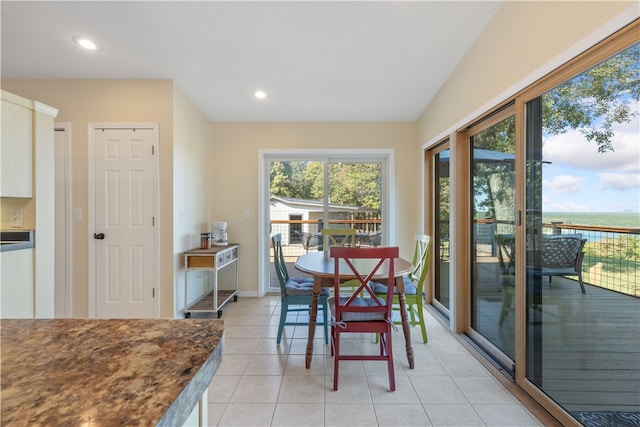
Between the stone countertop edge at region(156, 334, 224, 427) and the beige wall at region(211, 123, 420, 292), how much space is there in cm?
338

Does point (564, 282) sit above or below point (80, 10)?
below

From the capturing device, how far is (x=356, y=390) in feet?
6.19

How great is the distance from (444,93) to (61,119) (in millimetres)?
4075

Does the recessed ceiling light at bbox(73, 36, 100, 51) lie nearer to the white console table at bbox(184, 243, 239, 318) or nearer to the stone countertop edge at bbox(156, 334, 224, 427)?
the white console table at bbox(184, 243, 239, 318)

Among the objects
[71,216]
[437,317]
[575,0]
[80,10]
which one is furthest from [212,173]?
[575,0]

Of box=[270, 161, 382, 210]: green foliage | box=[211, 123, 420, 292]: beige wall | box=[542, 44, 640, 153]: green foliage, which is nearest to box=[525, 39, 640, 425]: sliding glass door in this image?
box=[542, 44, 640, 153]: green foliage

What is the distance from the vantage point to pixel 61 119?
2.87 metres

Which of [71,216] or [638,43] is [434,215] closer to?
[638,43]

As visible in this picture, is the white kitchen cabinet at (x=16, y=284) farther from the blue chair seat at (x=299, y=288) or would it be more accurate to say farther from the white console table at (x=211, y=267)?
the blue chair seat at (x=299, y=288)

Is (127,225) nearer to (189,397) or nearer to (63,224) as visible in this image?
(63,224)

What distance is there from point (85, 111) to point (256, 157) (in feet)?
6.25

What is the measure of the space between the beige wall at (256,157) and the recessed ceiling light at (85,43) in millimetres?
1657

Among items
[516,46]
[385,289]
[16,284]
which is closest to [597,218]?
Answer: [516,46]

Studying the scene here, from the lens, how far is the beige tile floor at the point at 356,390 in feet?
5.36
